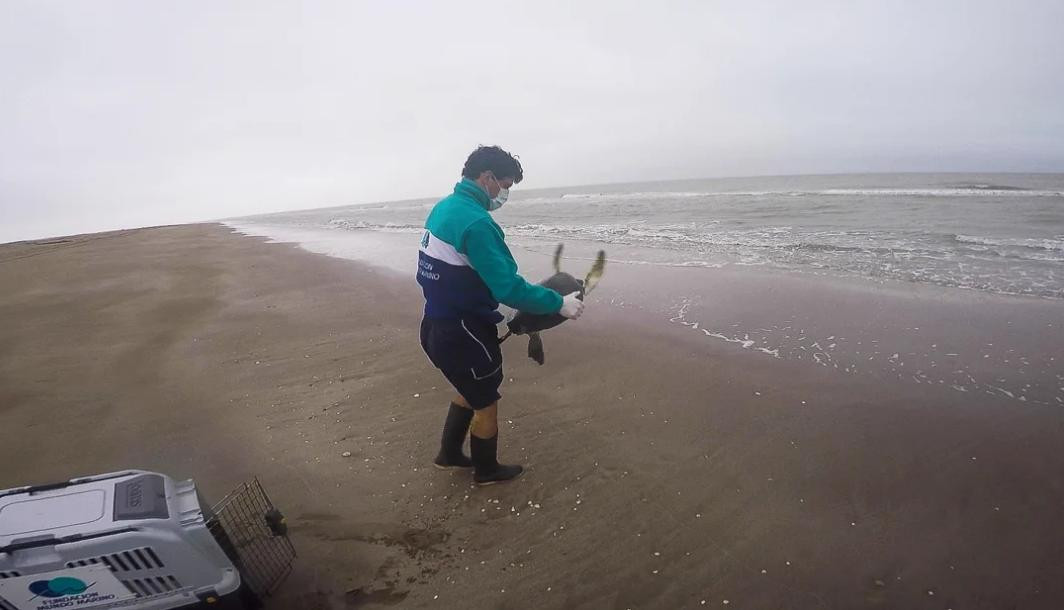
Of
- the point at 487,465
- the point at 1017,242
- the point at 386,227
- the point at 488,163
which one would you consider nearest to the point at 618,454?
the point at 487,465

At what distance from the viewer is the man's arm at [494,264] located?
2.59 m

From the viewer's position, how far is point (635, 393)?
4.45m

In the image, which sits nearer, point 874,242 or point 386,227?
point 874,242

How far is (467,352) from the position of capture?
2848mm

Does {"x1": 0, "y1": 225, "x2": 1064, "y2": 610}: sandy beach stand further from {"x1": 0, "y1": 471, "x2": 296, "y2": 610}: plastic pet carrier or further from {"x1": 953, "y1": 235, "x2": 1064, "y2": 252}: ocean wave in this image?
{"x1": 953, "y1": 235, "x2": 1064, "y2": 252}: ocean wave

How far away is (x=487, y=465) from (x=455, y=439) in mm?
317

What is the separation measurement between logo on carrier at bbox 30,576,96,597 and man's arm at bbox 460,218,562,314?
2.08m

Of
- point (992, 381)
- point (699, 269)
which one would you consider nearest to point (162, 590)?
point (992, 381)

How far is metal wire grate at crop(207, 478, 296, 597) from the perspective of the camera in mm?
2225

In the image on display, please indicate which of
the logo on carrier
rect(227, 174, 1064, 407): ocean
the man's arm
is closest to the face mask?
the man's arm

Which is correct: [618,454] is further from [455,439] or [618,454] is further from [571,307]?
[571,307]

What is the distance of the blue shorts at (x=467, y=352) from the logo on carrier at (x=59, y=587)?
5.66 feet

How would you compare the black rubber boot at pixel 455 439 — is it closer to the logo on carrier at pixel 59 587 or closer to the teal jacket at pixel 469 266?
the teal jacket at pixel 469 266

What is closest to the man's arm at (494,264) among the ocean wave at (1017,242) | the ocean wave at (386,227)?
the ocean wave at (1017,242)
